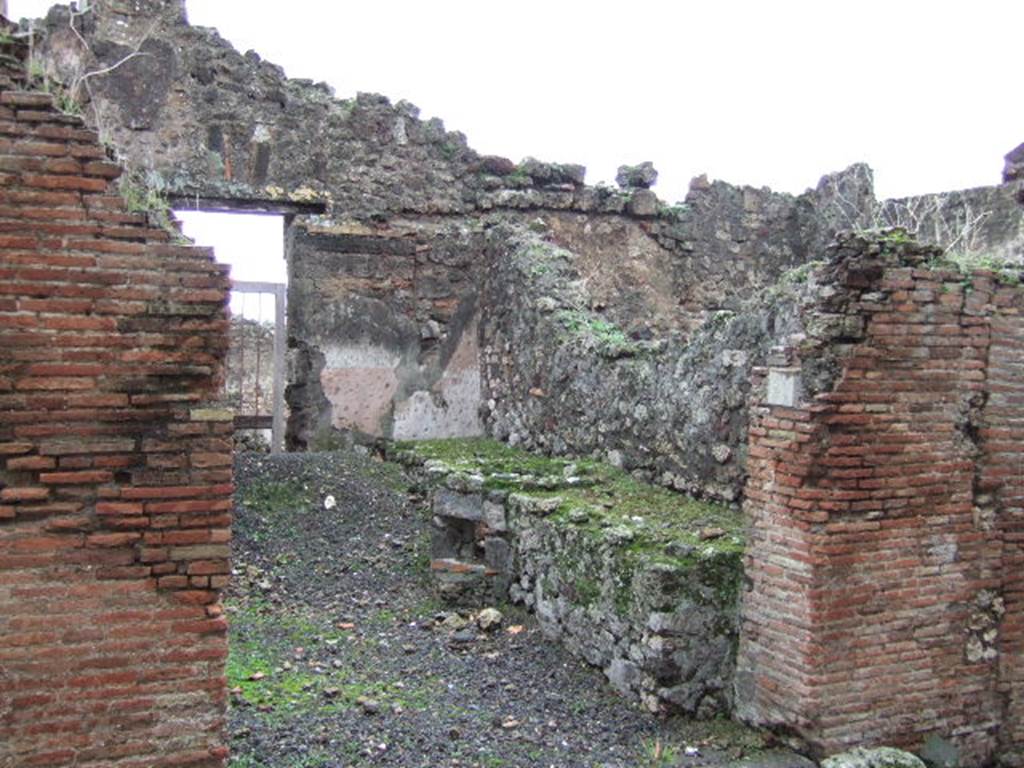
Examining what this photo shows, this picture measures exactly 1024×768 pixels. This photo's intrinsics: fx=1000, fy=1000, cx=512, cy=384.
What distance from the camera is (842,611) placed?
16.3 ft

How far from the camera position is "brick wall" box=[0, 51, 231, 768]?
3.42 m

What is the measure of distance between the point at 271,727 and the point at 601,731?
1.64m

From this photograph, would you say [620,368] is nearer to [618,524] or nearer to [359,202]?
[618,524]

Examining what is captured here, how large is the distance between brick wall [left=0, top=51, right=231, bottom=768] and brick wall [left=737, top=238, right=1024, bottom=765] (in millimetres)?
2805

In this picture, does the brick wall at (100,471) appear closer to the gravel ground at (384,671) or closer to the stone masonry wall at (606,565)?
the gravel ground at (384,671)

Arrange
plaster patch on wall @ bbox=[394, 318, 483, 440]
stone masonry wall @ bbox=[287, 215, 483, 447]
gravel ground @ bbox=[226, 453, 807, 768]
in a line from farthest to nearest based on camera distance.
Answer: plaster patch on wall @ bbox=[394, 318, 483, 440], stone masonry wall @ bbox=[287, 215, 483, 447], gravel ground @ bbox=[226, 453, 807, 768]

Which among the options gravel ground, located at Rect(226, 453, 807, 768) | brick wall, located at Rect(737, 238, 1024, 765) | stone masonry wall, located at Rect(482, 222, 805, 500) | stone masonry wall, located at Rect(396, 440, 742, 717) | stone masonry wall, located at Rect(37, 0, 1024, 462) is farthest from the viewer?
stone masonry wall, located at Rect(37, 0, 1024, 462)

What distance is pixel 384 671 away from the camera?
564 centimetres

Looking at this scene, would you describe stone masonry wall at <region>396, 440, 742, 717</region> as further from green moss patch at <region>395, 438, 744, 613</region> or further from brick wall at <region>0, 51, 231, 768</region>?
brick wall at <region>0, 51, 231, 768</region>

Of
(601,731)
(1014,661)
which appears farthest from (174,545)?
(1014,661)

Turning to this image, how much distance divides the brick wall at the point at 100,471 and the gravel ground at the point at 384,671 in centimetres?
101

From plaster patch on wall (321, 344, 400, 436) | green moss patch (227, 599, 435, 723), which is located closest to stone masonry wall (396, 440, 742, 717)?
green moss patch (227, 599, 435, 723)

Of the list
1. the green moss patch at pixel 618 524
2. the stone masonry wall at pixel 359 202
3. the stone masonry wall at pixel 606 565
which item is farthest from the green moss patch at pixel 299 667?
the stone masonry wall at pixel 359 202

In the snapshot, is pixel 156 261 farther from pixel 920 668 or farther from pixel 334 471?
pixel 334 471
